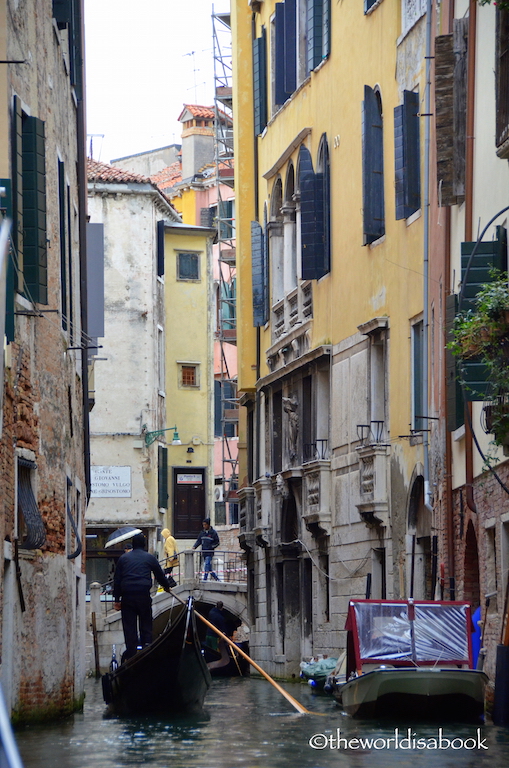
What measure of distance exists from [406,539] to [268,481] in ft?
24.2

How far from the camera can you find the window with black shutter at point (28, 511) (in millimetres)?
12383

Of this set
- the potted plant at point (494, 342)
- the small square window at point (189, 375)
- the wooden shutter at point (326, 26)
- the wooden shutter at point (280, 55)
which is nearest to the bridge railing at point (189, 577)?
the small square window at point (189, 375)

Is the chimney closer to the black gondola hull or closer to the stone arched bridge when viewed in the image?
the stone arched bridge

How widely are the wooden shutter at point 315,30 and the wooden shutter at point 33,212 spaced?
12.3 meters

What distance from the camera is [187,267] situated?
39.7 meters

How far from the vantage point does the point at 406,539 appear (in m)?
18.9

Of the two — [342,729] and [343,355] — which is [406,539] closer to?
[343,355]

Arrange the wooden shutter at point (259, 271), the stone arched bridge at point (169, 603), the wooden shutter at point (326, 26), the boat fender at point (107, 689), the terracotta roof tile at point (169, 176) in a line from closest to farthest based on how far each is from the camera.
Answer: the boat fender at point (107, 689), the wooden shutter at point (326, 26), the wooden shutter at point (259, 271), the stone arched bridge at point (169, 603), the terracotta roof tile at point (169, 176)

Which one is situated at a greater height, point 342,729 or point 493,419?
point 493,419

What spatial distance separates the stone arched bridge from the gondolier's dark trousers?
49.8ft

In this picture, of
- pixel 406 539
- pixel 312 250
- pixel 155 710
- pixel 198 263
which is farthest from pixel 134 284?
pixel 155 710

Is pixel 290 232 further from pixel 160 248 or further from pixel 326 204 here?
pixel 160 248

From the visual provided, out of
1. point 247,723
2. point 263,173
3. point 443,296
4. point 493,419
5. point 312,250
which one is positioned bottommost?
point 247,723

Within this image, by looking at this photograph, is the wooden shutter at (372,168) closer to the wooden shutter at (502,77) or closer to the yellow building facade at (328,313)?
the yellow building facade at (328,313)
